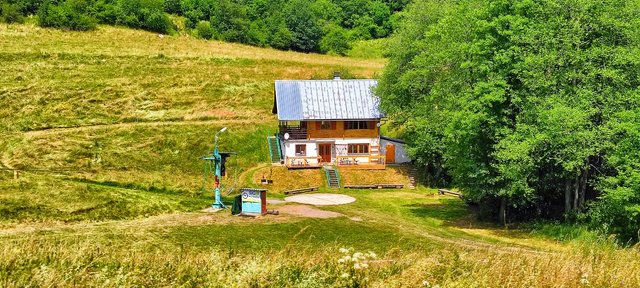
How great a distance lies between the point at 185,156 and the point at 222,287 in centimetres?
4246

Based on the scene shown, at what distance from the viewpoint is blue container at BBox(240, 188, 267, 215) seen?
3694 cm

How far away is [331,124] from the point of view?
56.8 m

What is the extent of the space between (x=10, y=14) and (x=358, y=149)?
2366 inches

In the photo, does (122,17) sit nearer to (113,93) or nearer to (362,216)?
(113,93)

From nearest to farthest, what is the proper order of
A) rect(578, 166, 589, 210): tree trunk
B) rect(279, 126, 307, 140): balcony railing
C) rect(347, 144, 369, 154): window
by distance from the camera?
1. rect(578, 166, 589, 210): tree trunk
2. rect(279, 126, 307, 140): balcony railing
3. rect(347, 144, 369, 154): window

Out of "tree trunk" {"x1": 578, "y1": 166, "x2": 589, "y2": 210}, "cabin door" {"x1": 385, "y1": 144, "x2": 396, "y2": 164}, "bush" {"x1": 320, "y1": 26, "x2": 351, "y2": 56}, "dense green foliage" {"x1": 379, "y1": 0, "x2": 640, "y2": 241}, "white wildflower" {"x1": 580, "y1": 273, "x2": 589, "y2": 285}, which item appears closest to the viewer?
"white wildflower" {"x1": 580, "y1": 273, "x2": 589, "y2": 285}

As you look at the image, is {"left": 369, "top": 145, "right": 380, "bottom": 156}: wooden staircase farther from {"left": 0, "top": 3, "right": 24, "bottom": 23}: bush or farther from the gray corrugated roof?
{"left": 0, "top": 3, "right": 24, "bottom": 23}: bush

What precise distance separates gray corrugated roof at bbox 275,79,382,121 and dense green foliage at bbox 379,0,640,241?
55.8 feet

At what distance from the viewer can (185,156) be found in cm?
5484

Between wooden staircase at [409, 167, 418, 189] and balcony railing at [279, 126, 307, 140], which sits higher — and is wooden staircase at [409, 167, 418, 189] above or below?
below

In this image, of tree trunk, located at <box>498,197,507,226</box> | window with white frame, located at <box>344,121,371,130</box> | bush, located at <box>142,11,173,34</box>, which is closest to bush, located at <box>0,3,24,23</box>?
bush, located at <box>142,11,173,34</box>

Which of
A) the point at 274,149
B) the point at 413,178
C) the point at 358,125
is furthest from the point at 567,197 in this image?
the point at 274,149

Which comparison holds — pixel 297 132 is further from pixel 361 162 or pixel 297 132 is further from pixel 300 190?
pixel 300 190

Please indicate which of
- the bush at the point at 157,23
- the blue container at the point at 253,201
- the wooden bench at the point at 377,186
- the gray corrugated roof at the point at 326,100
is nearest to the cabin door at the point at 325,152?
the gray corrugated roof at the point at 326,100
